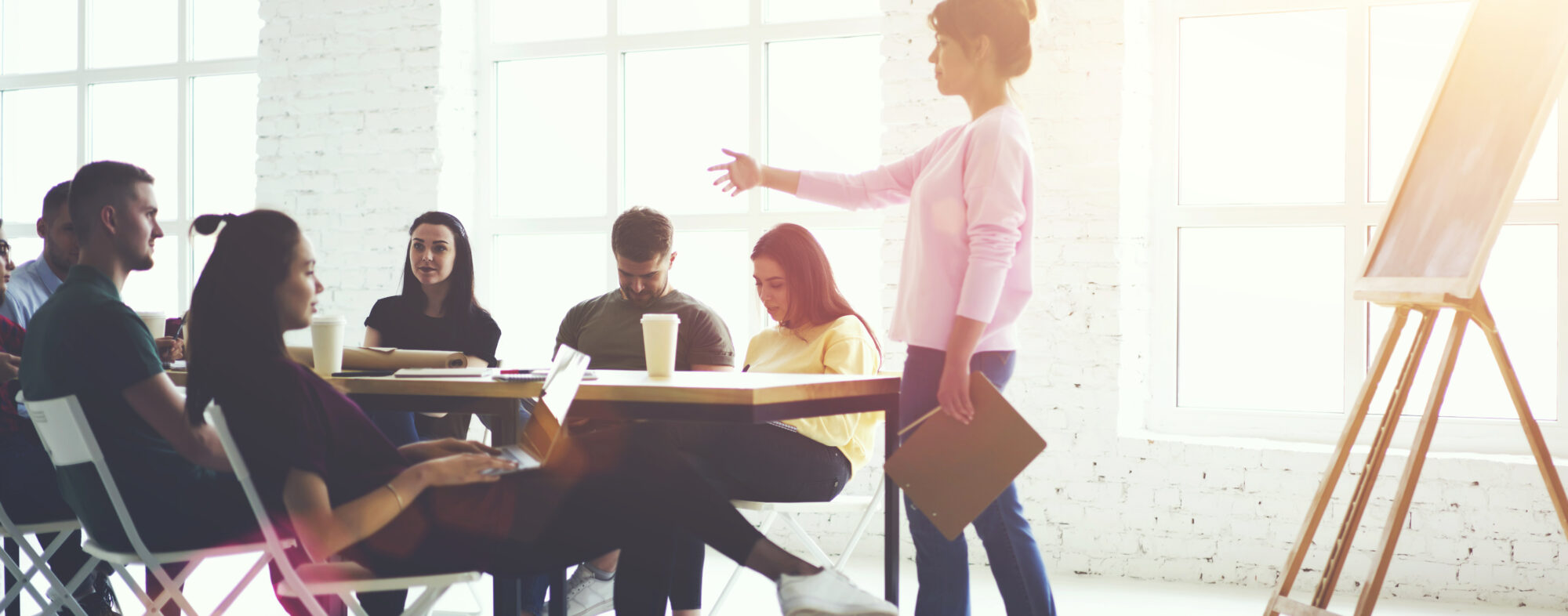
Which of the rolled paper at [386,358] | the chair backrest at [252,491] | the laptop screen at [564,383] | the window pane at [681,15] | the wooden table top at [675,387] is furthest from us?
the window pane at [681,15]

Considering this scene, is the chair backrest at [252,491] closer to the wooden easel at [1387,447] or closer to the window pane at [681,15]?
the wooden easel at [1387,447]

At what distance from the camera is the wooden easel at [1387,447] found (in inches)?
80.7

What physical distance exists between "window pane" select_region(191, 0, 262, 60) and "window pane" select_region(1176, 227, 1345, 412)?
371 centimetres

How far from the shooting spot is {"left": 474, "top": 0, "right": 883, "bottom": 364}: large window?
3.99 meters

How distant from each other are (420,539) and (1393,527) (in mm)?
1621

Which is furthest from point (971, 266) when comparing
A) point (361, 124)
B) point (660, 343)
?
point (361, 124)

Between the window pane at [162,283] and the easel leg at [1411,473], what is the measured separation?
4580 mm

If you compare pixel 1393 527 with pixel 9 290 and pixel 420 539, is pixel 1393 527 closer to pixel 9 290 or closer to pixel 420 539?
pixel 420 539

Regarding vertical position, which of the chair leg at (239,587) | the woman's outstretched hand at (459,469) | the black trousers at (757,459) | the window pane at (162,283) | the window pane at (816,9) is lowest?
the chair leg at (239,587)

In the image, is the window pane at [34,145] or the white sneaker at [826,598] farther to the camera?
the window pane at [34,145]

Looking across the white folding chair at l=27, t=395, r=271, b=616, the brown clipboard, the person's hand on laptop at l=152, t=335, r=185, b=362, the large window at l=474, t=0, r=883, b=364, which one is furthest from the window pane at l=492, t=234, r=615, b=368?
the brown clipboard

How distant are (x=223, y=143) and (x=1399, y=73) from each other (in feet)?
14.3

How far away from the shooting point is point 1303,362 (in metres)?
3.59

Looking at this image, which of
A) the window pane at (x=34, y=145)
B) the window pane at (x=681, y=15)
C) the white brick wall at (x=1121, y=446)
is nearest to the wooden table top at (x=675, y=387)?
the white brick wall at (x=1121, y=446)
